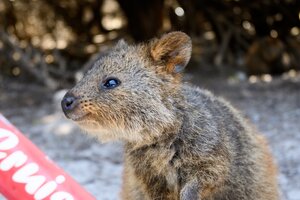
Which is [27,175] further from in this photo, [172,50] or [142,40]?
[142,40]

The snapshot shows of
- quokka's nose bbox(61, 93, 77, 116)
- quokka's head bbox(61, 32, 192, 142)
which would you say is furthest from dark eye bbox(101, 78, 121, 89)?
quokka's nose bbox(61, 93, 77, 116)

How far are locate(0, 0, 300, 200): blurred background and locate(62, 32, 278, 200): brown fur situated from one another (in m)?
1.95

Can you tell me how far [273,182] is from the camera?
11.4 feet

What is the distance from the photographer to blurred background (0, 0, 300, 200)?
5691 mm

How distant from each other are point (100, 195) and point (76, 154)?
892 mm

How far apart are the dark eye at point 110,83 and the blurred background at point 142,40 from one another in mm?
2110

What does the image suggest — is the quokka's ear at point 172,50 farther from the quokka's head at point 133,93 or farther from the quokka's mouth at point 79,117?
the quokka's mouth at point 79,117

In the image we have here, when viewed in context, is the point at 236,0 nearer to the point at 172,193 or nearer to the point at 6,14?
the point at 6,14

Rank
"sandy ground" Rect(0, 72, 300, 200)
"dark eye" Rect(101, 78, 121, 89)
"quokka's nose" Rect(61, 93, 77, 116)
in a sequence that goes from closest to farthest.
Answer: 1. "quokka's nose" Rect(61, 93, 77, 116)
2. "dark eye" Rect(101, 78, 121, 89)
3. "sandy ground" Rect(0, 72, 300, 200)

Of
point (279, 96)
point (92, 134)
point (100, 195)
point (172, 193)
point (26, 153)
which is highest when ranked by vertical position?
point (26, 153)

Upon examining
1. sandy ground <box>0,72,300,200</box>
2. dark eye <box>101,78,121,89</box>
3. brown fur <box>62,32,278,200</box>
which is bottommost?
sandy ground <box>0,72,300,200</box>

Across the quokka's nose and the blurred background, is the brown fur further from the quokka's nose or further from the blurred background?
the blurred background

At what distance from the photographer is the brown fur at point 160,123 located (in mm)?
2828

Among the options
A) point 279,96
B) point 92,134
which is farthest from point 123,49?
point 279,96
